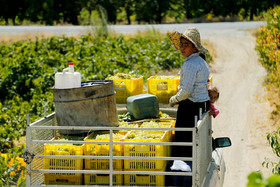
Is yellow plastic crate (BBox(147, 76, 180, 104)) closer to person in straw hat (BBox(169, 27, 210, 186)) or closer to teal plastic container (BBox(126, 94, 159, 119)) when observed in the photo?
teal plastic container (BBox(126, 94, 159, 119))

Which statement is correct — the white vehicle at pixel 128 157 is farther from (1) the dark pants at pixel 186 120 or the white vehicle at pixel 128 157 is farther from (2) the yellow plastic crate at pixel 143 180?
(1) the dark pants at pixel 186 120

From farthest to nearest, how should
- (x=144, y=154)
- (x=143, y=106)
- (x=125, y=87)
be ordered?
(x=125, y=87), (x=143, y=106), (x=144, y=154)

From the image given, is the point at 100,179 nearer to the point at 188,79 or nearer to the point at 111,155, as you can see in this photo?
the point at 111,155

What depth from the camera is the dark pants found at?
4.73 metres

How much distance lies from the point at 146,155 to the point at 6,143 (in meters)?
6.84

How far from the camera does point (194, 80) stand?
189 inches

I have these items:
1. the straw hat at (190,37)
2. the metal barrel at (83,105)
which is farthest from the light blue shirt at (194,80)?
Answer: the metal barrel at (83,105)

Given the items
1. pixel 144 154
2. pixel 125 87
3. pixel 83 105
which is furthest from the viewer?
pixel 125 87

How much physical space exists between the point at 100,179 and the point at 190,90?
121cm

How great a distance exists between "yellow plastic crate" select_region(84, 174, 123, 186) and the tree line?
3940cm

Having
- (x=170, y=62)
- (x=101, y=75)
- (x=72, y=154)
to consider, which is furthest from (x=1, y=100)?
(x=72, y=154)

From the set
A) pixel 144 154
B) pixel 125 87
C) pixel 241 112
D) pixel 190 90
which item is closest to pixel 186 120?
pixel 190 90

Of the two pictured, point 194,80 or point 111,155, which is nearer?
point 111,155

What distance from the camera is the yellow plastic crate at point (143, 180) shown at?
428 centimetres
